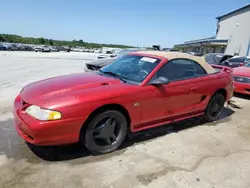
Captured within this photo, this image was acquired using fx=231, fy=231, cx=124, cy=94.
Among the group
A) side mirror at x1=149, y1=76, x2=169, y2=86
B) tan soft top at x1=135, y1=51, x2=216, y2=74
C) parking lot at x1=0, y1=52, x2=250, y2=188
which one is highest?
tan soft top at x1=135, y1=51, x2=216, y2=74

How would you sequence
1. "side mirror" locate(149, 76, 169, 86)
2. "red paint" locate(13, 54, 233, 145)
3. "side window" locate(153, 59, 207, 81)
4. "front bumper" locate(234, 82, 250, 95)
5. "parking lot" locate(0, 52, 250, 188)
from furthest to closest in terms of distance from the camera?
1. "front bumper" locate(234, 82, 250, 95)
2. "side window" locate(153, 59, 207, 81)
3. "side mirror" locate(149, 76, 169, 86)
4. "red paint" locate(13, 54, 233, 145)
5. "parking lot" locate(0, 52, 250, 188)

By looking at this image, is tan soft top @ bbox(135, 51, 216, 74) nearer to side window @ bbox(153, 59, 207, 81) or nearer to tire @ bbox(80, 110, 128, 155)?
side window @ bbox(153, 59, 207, 81)

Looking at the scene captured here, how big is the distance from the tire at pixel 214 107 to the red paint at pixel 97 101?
238mm

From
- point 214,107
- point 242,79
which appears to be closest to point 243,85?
point 242,79

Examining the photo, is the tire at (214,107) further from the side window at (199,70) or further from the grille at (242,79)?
the grille at (242,79)

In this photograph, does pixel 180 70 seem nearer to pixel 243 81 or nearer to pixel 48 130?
pixel 48 130

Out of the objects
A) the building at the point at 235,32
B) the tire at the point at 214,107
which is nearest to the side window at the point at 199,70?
the tire at the point at 214,107

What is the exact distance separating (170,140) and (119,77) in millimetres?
1410

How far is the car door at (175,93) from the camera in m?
3.73

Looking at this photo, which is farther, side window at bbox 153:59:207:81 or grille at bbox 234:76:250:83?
grille at bbox 234:76:250:83

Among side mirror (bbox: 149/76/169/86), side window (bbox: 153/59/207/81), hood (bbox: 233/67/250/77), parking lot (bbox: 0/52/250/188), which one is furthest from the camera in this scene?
hood (bbox: 233/67/250/77)

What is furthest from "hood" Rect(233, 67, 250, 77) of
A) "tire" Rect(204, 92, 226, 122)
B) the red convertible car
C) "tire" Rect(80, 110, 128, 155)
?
"tire" Rect(80, 110, 128, 155)

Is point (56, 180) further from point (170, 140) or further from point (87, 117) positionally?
point (170, 140)

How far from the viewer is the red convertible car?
116 inches
